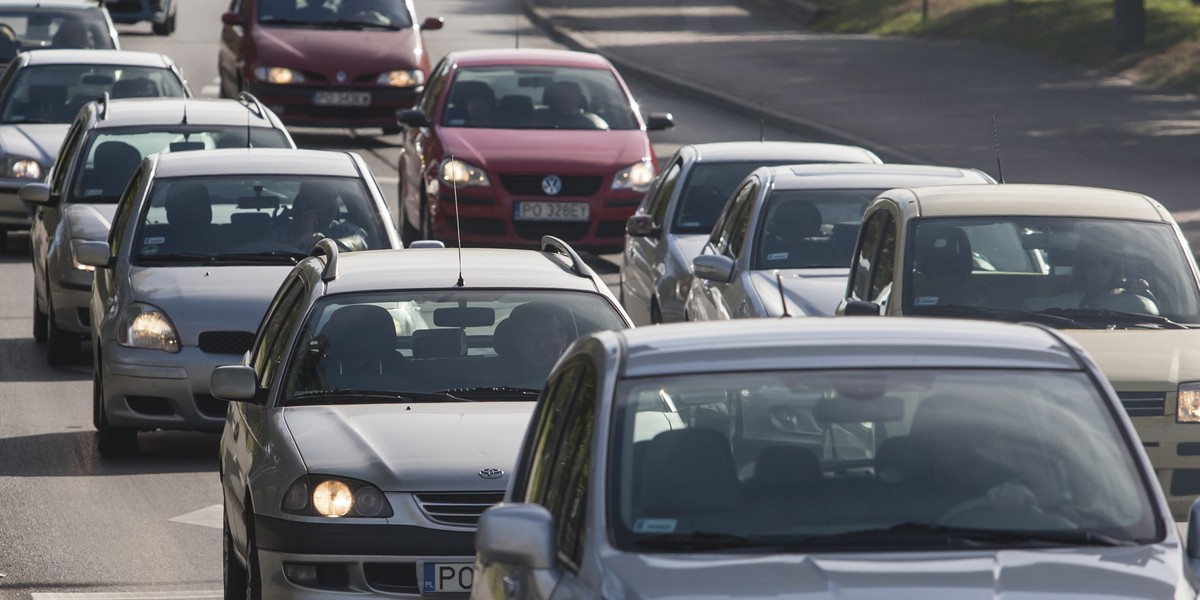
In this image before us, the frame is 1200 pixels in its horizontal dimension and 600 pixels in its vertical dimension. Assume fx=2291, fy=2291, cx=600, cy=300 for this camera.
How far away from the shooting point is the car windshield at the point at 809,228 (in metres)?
12.7

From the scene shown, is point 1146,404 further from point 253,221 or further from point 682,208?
point 682,208

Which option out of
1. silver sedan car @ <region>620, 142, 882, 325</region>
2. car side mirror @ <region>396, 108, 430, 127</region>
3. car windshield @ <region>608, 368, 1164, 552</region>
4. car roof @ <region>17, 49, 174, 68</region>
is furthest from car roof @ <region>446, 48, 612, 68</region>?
car windshield @ <region>608, 368, 1164, 552</region>

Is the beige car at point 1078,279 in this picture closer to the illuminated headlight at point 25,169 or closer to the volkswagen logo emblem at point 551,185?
the volkswagen logo emblem at point 551,185

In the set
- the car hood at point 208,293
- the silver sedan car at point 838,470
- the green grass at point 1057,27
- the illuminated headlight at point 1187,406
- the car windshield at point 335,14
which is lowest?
the green grass at point 1057,27

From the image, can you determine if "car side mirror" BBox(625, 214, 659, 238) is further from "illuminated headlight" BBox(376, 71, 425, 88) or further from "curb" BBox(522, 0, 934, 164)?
"illuminated headlight" BBox(376, 71, 425, 88)

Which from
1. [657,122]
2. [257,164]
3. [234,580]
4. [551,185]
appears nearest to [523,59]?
[657,122]

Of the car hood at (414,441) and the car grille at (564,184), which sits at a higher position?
the car hood at (414,441)

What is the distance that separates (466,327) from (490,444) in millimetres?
1041

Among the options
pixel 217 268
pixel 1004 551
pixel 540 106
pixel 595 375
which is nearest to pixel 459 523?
pixel 595 375

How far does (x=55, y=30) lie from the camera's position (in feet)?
87.3

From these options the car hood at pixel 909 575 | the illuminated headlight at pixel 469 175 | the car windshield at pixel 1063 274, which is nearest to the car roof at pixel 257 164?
the car windshield at pixel 1063 274

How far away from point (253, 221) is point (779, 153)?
4192 mm

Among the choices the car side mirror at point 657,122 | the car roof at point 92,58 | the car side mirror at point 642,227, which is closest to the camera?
the car side mirror at point 642,227

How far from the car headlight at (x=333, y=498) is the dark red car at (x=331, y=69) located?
18.5m
